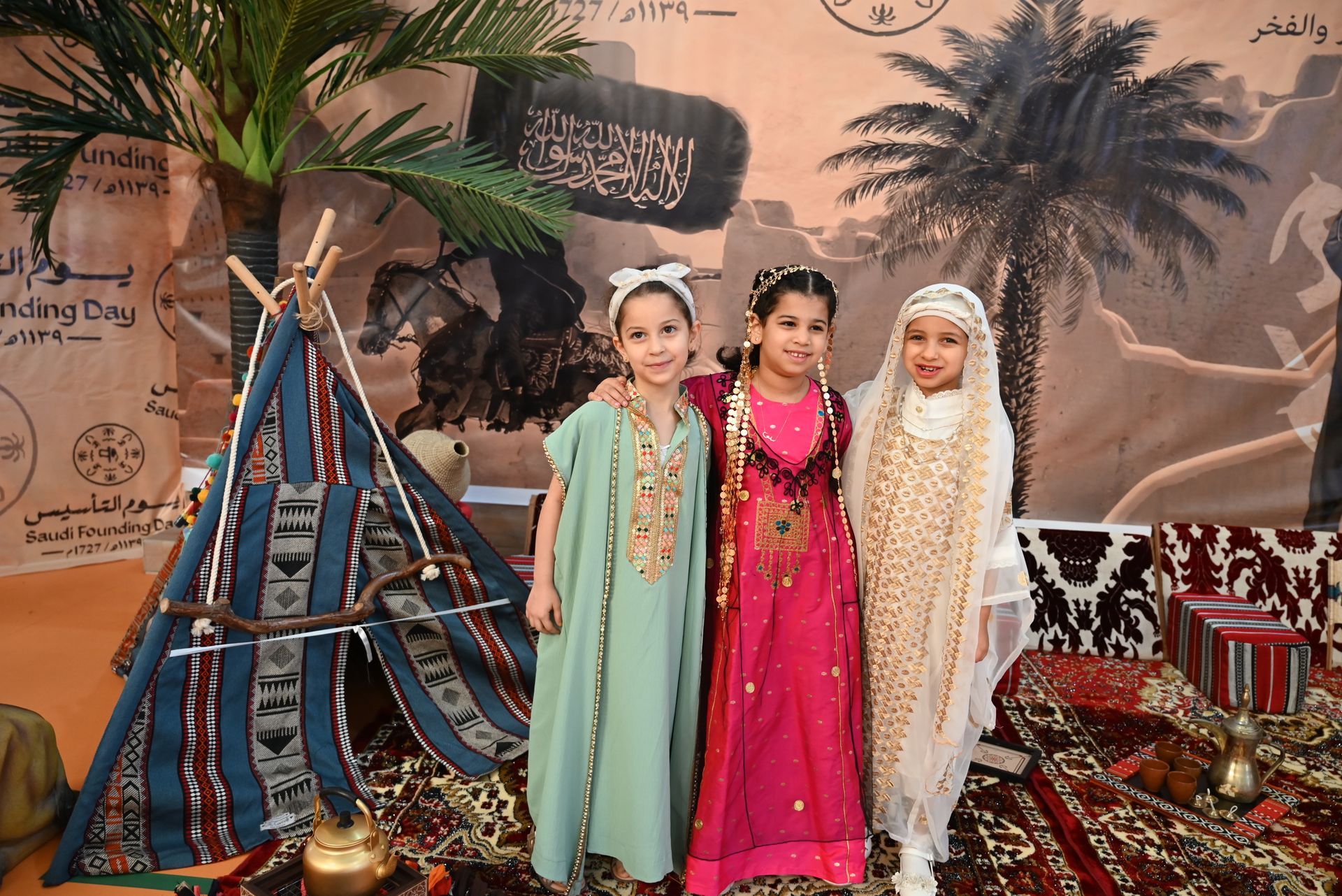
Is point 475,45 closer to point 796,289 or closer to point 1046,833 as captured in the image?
point 796,289

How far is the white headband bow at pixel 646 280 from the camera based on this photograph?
1973 mm

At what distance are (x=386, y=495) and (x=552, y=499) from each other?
2.95ft

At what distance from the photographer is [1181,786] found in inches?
102

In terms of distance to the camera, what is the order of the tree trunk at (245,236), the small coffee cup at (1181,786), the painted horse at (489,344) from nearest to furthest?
the small coffee cup at (1181,786) → the tree trunk at (245,236) → the painted horse at (489,344)

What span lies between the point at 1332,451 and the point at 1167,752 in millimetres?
2062

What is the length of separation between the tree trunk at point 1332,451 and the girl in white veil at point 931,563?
2.70m

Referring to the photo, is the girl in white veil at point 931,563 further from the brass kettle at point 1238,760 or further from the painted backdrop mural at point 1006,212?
the painted backdrop mural at point 1006,212

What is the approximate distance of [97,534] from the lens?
14.4ft

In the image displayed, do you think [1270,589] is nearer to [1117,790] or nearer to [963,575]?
[1117,790]

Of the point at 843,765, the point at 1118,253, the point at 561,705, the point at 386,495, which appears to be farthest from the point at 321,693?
the point at 1118,253

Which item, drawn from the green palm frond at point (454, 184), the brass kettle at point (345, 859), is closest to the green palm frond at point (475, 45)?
the green palm frond at point (454, 184)

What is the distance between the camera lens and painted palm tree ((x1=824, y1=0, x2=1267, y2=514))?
12.3 feet

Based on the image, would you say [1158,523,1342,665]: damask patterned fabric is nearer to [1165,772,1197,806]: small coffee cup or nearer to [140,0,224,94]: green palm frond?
[1165,772,1197,806]: small coffee cup

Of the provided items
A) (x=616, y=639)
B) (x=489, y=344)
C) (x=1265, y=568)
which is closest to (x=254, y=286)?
(x=616, y=639)
